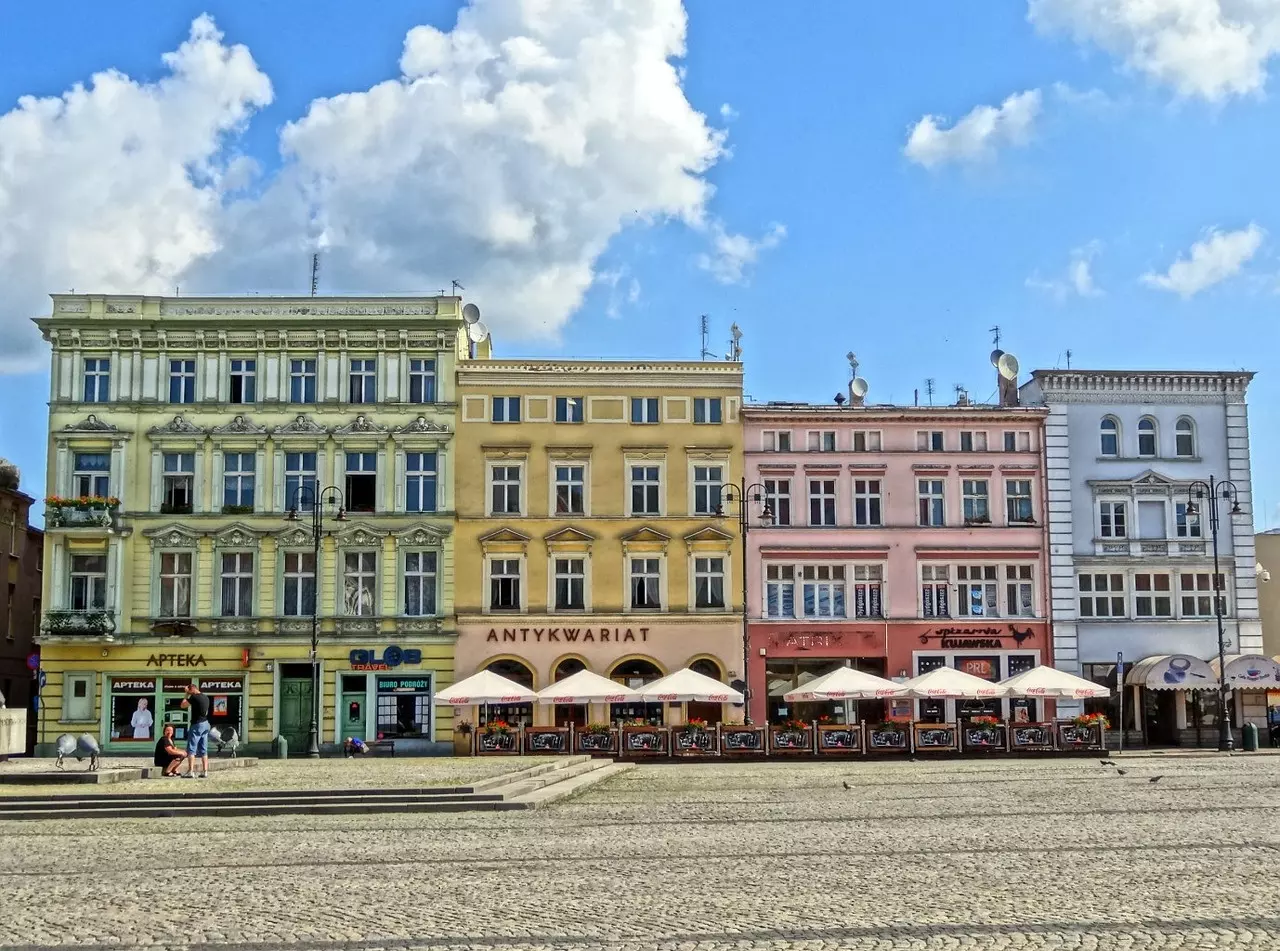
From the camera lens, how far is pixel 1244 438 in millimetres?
56531

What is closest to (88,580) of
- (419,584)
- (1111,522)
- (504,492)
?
(419,584)

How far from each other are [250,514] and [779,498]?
57.9 ft

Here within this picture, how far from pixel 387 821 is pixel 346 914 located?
394 inches

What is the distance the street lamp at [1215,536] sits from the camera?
165 ft

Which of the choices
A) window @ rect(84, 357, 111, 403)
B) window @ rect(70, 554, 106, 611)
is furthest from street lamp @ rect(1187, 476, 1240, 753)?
window @ rect(84, 357, 111, 403)

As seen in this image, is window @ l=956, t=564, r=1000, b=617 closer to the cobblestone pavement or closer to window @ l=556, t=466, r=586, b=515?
window @ l=556, t=466, r=586, b=515

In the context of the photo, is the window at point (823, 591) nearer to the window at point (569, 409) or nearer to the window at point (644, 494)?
the window at point (644, 494)

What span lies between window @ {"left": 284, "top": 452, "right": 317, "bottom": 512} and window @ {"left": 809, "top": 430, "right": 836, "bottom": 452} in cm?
1679

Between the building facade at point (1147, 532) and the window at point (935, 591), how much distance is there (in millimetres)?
3593

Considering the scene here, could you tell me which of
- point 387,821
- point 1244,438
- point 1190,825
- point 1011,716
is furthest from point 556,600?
point 1190,825

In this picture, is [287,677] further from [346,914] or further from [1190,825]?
[346,914]

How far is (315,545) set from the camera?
51.5m

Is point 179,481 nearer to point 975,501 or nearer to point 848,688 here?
point 848,688

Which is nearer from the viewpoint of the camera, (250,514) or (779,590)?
(250,514)
